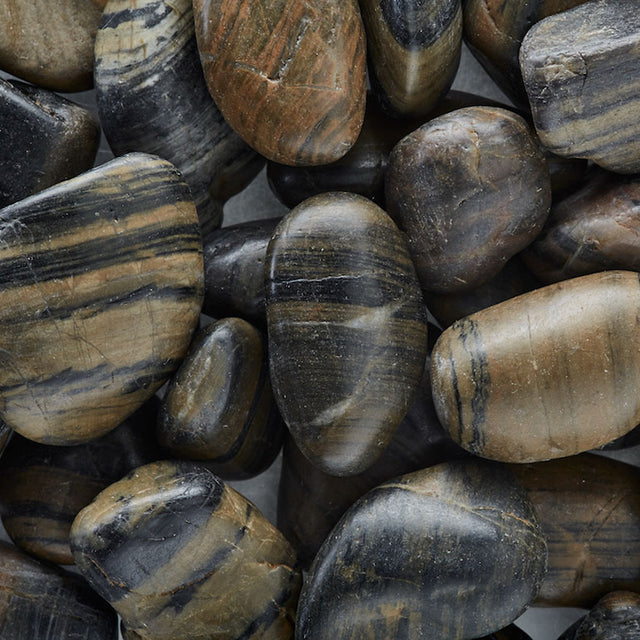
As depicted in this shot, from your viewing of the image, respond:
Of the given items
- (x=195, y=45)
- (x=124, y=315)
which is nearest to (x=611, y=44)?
(x=195, y=45)

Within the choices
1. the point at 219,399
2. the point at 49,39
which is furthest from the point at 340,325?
the point at 49,39

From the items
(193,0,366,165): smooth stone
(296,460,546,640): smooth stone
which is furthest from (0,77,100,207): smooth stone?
(296,460,546,640): smooth stone

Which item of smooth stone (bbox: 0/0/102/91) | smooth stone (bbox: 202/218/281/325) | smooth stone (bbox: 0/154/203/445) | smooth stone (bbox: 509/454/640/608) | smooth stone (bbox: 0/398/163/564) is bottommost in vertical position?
smooth stone (bbox: 509/454/640/608)

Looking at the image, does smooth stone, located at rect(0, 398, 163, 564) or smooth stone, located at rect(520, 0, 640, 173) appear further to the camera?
smooth stone, located at rect(0, 398, 163, 564)

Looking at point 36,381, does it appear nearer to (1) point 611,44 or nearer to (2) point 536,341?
(2) point 536,341

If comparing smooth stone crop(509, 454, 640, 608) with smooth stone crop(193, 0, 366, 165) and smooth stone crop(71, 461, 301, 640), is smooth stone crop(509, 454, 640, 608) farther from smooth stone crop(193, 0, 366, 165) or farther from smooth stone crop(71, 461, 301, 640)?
smooth stone crop(193, 0, 366, 165)

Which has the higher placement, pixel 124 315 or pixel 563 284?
pixel 124 315

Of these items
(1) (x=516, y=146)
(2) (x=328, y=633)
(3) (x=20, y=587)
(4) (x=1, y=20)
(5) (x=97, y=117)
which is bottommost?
(2) (x=328, y=633)

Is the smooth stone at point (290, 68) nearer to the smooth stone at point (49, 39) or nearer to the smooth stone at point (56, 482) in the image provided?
the smooth stone at point (49, 39)
